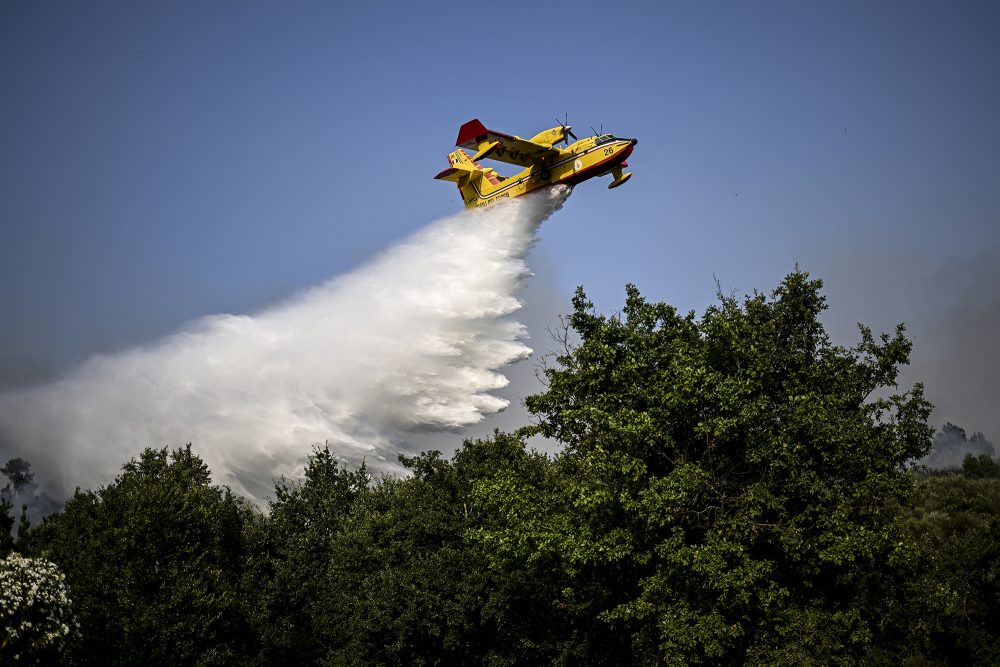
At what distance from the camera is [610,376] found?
25328mm

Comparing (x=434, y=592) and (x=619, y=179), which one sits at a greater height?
(x=619, y=179)

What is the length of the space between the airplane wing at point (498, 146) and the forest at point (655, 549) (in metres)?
15.3

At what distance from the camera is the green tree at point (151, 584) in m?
28.0

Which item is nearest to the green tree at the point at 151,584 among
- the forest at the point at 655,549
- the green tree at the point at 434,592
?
the forest at the point at 655,549

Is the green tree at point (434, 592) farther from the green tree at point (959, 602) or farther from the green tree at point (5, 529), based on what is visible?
the green tree at point (5, 529)

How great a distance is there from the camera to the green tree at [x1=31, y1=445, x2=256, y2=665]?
1101 inches

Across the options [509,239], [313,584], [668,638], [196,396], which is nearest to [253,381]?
[196,396]

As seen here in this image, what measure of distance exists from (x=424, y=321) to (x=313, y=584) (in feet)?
55.0

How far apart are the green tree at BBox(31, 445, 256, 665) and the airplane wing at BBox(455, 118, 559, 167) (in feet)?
68.5

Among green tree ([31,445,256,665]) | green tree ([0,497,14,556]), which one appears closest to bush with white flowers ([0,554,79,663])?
green tree ([0,497,14,556])

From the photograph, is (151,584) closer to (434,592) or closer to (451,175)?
(434,592)

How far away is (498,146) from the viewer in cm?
4084

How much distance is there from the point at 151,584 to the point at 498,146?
25089mm

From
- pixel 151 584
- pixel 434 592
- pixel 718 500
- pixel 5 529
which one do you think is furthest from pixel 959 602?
pixel 5 529
